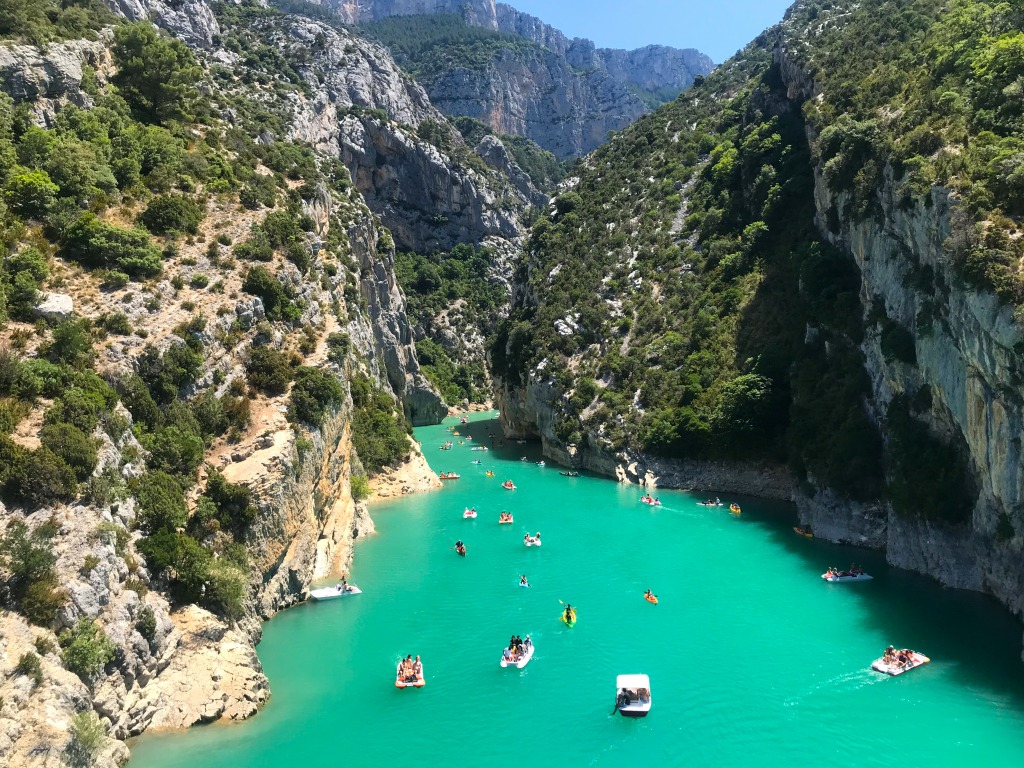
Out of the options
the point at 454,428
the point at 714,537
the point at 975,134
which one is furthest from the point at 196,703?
the point at 454,428

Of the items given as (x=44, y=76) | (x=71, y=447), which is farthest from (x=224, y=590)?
(x=44, y=76)

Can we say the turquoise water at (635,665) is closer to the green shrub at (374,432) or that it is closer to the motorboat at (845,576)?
the motorboat at (845,576)

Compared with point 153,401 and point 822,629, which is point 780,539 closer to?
point 822,629

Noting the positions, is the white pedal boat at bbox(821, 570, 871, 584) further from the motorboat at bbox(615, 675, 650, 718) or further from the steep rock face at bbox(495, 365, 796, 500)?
the motorboat at bbox(615, 675, 650, 718)

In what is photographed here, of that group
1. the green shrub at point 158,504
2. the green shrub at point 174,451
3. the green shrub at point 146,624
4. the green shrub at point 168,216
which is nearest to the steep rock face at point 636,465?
the green shrub at point 174,451

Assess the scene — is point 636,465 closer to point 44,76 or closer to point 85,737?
point 85,737

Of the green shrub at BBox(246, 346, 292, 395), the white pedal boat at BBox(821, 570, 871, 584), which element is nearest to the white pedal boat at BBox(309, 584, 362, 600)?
the green shrub at BBox(246, 346, 292, 395)
